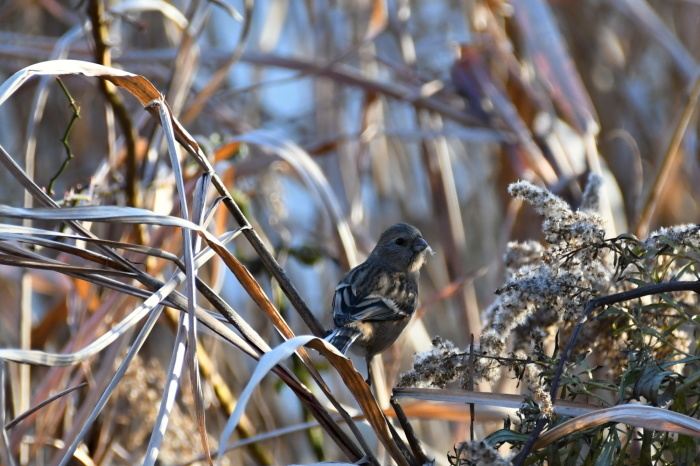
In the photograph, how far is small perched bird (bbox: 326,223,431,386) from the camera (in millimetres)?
2334

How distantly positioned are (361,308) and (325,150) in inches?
36.1

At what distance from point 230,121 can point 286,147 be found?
132cm

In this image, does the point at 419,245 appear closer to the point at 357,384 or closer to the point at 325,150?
the point at 325,150

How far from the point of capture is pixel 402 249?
9.42 ft

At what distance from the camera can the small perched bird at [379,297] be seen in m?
2.33

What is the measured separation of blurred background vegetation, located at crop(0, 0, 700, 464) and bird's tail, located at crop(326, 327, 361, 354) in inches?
8.3

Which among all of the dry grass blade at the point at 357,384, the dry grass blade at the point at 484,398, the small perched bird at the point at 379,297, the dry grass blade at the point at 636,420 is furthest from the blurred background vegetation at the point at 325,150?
the dry grass blade at the point at 636,420

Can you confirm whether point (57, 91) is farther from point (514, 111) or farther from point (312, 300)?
point (514, 111)

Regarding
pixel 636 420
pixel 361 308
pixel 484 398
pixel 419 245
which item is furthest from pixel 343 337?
pixel 636 420

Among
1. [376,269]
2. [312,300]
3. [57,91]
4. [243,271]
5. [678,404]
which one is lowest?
[678,404]

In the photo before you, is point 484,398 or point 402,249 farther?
point 402,249

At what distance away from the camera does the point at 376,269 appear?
270 cm

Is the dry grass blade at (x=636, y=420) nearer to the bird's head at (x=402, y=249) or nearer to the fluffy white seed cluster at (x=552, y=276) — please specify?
the fluffy white seed cluster at (x=552, y=276)

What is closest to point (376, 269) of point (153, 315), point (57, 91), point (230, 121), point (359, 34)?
point (230, 121)
